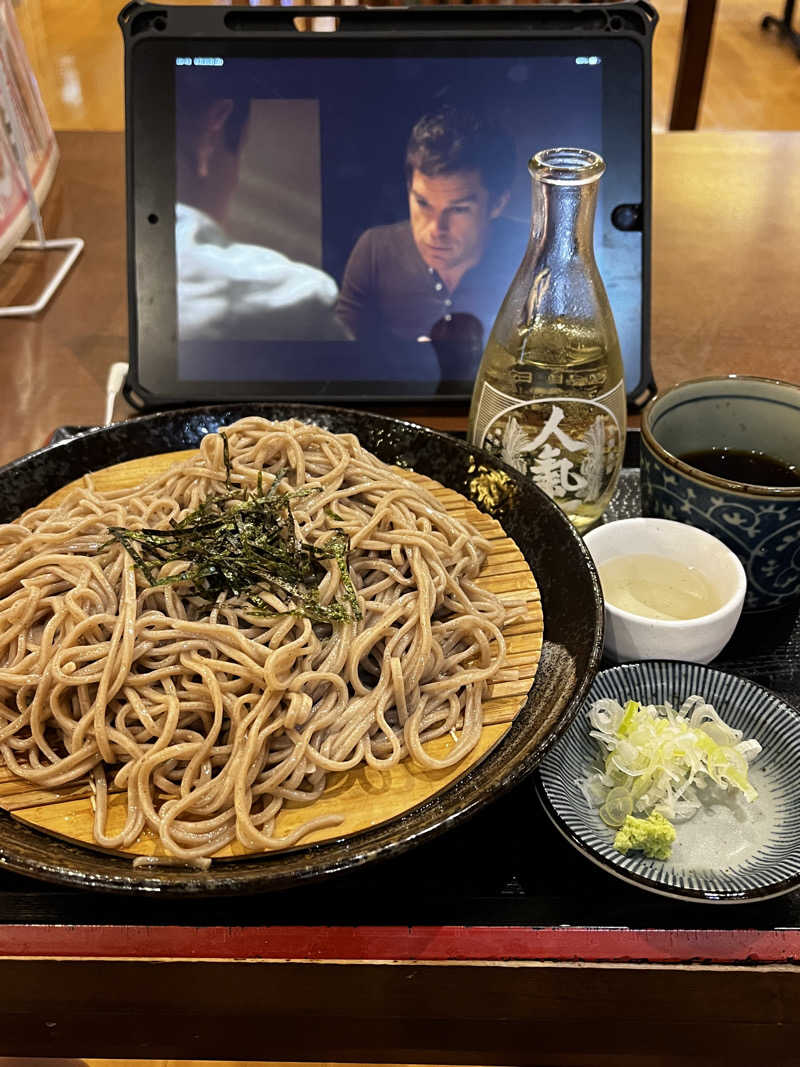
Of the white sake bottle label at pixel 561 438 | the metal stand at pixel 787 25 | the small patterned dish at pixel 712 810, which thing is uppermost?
the metal stand at pixel 787 25

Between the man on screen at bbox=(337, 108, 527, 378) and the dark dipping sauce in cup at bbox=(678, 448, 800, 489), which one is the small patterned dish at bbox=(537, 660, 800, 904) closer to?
the dark dipping sauce in cup at bbox=(678, 448, 800, 489)

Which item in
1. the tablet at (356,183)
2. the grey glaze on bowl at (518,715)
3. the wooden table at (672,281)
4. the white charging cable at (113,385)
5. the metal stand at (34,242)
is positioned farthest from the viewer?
the metal stand at (34,242)

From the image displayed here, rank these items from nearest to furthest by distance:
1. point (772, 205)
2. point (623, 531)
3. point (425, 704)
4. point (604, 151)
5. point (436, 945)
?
1. point (436, 945)
2. point (425, 704)
3. point (623, 531)
4. point (604, 151)
5. point (772, 205)

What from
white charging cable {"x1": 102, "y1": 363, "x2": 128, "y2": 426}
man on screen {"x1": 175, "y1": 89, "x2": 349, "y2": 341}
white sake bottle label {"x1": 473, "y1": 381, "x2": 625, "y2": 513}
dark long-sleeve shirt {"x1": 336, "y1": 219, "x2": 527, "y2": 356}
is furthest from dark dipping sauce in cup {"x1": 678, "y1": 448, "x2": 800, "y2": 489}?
white charging cable {"x1": 102, "y1": 363, "x2": 128, "y2": 426}

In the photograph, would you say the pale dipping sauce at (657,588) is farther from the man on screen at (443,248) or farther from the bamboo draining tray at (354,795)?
the man on screen at (443,248)

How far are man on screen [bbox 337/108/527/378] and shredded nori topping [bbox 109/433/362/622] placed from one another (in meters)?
0.74

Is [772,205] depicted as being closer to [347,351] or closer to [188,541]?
[347,351]

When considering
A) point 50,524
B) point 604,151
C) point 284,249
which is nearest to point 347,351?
point 284,249

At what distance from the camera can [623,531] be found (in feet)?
4.38

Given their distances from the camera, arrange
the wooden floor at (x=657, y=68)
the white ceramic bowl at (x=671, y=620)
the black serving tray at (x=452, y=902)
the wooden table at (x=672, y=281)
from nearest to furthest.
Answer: the black serving tray at (x=452, y=902), the white ceramic bowl at (x=671, y=620), the wooden table at (x=672, y=281), the wooden floor at (x=657, y=68)

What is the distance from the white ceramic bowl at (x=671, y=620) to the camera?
1178 millimetres

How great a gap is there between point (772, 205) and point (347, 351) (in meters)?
1.55

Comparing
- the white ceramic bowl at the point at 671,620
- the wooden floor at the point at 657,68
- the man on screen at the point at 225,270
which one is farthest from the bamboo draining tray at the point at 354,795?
the wooden floor at the point at 657,68

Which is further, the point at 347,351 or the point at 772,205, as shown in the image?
the point at 772,205
